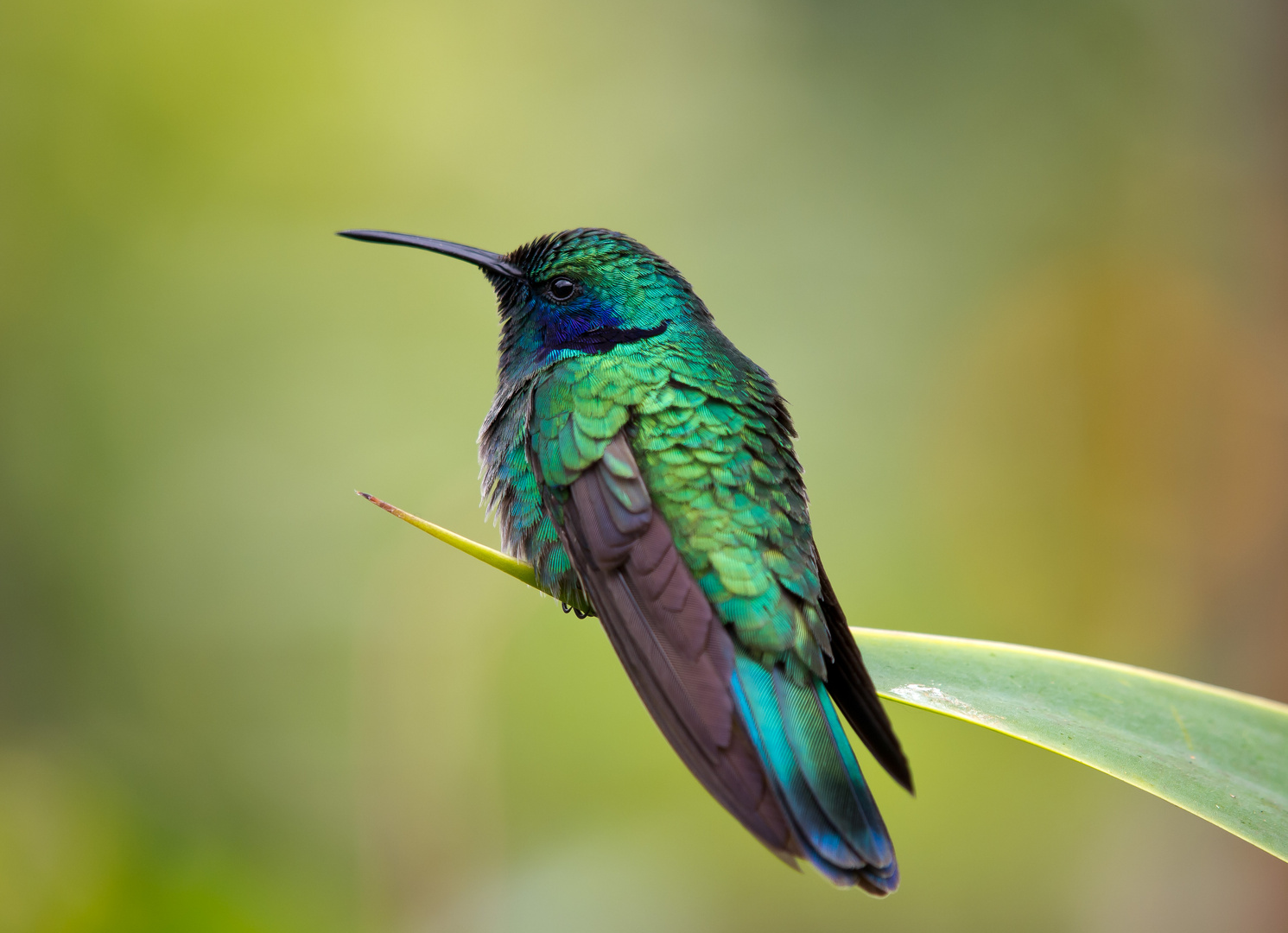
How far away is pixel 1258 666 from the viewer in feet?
12.7

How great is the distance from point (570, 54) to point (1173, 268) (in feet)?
11.1

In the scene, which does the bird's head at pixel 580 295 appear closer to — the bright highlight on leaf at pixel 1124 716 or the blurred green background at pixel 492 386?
the bright highlight on leaf at pixel 1124 716

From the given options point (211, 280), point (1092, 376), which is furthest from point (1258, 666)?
point (211, 280)

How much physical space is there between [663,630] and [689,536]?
0.18m

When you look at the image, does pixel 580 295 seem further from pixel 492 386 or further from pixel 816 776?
pixel 492 386

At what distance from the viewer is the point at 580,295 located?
2.13 metres

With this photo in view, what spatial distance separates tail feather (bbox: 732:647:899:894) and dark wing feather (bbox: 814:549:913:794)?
0.19 ft

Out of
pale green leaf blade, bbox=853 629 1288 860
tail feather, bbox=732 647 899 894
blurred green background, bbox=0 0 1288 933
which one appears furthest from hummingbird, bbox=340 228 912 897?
blurred green background, bbox=0 0 1288 933

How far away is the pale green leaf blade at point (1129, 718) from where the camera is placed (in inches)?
43.7

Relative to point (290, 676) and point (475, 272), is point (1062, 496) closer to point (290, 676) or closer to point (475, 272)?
point (475, 272)

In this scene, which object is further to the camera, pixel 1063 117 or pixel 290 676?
pixel 1063 117

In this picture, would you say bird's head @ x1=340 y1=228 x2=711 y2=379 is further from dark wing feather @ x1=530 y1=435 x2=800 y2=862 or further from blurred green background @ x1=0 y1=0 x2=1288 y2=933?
blurred green background @ x1=0 y1=0 x2=1288 y2=933

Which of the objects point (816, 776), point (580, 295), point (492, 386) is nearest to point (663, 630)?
point (816, 776)

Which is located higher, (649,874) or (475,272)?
(475,272)
